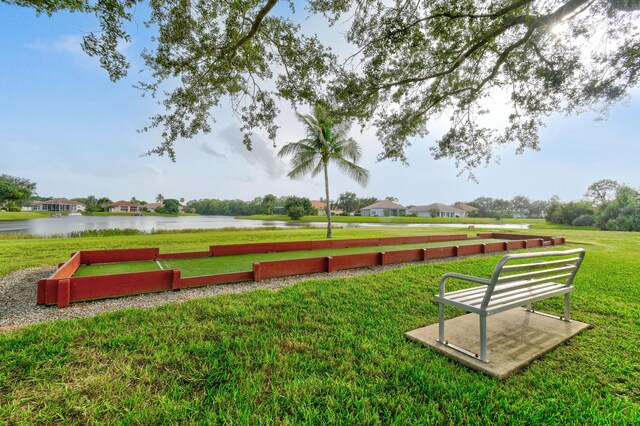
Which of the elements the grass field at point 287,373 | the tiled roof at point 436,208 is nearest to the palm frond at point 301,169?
the grass field at point 287,373

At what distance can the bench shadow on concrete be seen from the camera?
2.62m

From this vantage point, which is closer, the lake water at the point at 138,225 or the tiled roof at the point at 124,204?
the lake water at the point at 138,225

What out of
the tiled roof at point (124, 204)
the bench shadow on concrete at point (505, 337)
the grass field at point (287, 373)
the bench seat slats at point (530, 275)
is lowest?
the grass field at point (287, 373)

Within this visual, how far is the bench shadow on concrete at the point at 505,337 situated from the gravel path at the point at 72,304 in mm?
3187

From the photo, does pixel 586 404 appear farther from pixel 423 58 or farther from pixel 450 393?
pixel 423 58

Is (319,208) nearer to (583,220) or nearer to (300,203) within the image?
(300,203)

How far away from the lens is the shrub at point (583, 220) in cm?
3975

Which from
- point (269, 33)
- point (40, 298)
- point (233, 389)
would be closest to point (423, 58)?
point (269, 33)

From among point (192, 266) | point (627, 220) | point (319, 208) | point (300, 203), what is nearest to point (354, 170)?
point (192, 266)

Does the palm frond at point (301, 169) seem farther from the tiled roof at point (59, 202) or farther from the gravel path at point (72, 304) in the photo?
the tiled roof at point (59, 202)

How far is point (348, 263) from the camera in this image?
23.5 ft

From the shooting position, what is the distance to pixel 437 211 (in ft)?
256

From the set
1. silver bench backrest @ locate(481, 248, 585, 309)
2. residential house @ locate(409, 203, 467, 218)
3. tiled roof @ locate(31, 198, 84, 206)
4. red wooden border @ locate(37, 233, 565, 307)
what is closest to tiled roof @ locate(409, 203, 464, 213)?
residential house @ locate(409, 203, 467, 218)

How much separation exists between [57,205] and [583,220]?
15259cm
